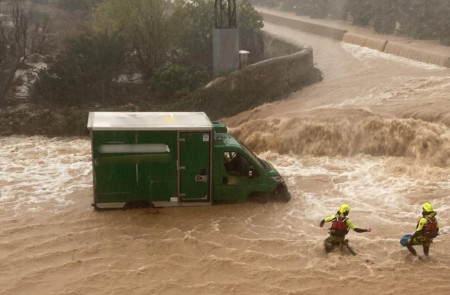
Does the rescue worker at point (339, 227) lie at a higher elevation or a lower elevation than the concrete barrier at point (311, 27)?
lower

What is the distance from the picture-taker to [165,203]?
13359mm

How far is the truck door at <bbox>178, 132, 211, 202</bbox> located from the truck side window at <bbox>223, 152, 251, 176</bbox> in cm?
67

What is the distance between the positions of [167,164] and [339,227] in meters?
4.44

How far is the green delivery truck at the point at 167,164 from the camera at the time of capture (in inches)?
502

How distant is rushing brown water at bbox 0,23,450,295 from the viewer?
10453 mm

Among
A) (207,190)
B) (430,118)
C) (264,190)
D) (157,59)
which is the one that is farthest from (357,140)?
(157,59)

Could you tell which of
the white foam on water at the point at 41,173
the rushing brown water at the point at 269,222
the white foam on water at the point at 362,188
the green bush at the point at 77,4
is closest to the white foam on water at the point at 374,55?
the rushing brown water at the point at 269,222

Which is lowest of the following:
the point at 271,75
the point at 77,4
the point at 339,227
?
the point at 339,227

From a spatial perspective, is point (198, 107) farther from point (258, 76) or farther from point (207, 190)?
point (207, 190)

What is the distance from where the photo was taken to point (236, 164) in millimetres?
13711

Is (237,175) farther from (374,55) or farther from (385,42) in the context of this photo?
(385,42)

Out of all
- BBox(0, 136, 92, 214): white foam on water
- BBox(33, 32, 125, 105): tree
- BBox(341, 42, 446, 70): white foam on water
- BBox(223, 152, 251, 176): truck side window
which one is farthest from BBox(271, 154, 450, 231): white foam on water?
BBox(341, 42, 446, 70): white foam on water

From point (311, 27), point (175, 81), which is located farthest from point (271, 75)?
point (311, 27)

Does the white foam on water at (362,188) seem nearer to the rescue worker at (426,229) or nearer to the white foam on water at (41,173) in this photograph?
the rescue worker at (426,229)
